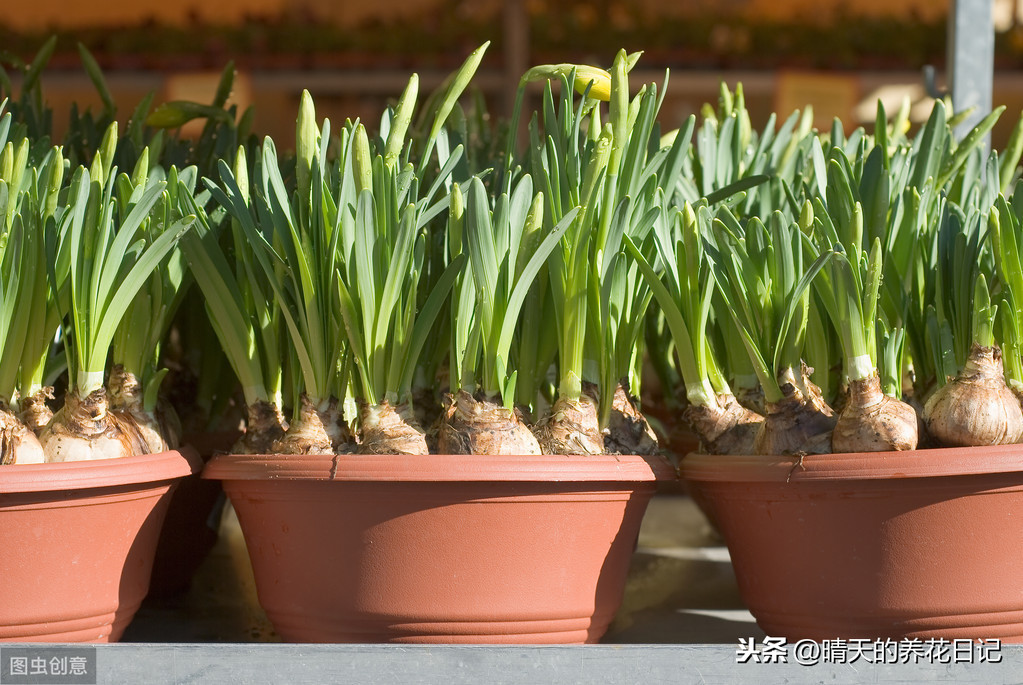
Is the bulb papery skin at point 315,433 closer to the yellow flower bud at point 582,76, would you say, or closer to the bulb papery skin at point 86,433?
the bulb papery skin at point 86,433

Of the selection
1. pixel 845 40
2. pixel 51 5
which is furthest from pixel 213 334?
pixel 51 5

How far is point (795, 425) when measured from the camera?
30.0 inches

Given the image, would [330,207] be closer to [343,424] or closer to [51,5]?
[343,424]

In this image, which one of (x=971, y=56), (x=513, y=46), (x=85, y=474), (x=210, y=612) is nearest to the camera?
(x=85, y=474)

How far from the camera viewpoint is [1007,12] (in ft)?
10.5

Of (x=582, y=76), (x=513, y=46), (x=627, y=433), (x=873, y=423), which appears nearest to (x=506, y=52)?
(x=513, y=46)

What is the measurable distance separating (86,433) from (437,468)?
0.27 metres

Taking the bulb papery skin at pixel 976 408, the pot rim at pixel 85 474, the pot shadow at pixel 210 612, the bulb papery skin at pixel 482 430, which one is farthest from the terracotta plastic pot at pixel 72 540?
the bulb papery skin at pixel 976 408

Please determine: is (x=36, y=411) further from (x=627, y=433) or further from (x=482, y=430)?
(x=627, y=433)

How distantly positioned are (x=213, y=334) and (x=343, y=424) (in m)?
0.24

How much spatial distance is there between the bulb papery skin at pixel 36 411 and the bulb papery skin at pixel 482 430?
315 mm

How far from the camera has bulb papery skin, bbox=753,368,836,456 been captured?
751mm

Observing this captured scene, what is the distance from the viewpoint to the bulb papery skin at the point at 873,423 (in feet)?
2.34

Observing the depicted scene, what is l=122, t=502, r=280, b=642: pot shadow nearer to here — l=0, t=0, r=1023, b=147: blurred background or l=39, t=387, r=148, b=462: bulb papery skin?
l=39, t=387, r=148, b=462: bulb papery skin
